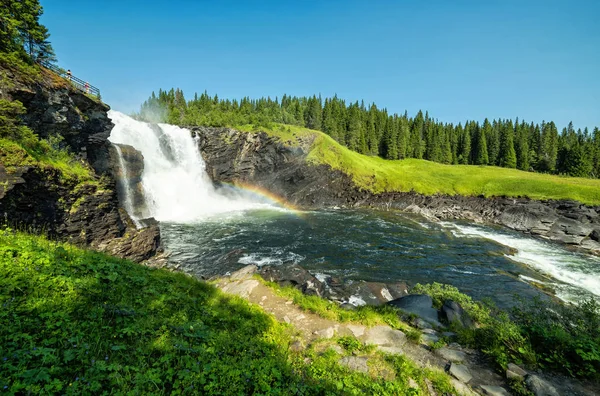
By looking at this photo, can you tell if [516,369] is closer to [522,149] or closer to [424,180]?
[424,180]

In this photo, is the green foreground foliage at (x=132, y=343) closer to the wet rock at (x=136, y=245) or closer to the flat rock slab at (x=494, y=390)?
the flat rock slab at (x=494, y=390)

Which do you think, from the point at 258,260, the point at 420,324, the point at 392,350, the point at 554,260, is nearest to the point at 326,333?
the point at 392,350

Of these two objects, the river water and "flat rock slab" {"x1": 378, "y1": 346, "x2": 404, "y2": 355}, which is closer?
"flat rock slab" {"x1": 378, "y1": 346, "x2": 404, "y2": 355}

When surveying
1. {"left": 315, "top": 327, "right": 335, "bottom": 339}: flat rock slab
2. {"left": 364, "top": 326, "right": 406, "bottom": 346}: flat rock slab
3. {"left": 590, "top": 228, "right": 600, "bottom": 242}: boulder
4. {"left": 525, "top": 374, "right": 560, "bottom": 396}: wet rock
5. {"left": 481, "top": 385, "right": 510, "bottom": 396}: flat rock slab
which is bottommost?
{"left": 590, "top": 228, "right": 600, "bottom": 242}: boulder

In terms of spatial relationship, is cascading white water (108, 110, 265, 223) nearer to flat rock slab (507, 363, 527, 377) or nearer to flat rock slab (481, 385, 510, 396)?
flat rock slab (481, 385, 510, 396)

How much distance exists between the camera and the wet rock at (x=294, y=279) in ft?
54.1

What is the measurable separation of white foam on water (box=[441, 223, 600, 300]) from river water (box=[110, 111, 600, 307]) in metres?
0.10

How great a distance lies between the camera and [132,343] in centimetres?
558

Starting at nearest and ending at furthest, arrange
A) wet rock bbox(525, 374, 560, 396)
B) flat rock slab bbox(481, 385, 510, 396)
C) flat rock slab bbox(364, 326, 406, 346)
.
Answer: wet rock bbox(525, 374, 560, 396) < flat rock slab bbox(481, 385, 510, 396) < flat rock slab bbox(364, 326, 406, 346)

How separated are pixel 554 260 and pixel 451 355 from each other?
2818 centimetres

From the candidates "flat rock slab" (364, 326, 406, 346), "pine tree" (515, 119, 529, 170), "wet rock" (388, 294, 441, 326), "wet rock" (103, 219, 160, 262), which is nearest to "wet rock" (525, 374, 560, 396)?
"flat rock slab" (364, 326, 406, 346)

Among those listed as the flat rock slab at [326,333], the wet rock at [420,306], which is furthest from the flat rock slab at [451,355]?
the flat rock slab at [326,333]

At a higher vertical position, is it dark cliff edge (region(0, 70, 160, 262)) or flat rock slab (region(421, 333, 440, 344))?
dark cliff edge (region(0, 70, 160, 262))

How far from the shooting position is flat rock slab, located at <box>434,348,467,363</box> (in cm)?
782
